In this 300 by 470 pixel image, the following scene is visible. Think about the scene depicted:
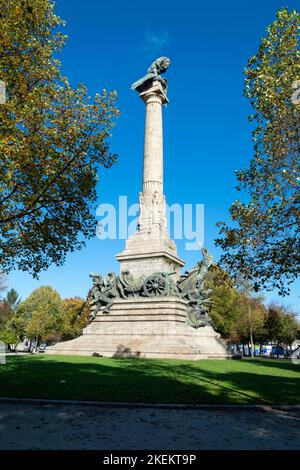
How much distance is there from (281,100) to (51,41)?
34.7 ft

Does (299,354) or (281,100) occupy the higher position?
(281,100)

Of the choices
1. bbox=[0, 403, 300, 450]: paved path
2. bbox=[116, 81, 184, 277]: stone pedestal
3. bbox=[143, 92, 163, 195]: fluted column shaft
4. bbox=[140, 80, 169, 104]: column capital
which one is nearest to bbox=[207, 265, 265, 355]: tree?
bbox=[116, 81, 184, 277]: stone pedestal

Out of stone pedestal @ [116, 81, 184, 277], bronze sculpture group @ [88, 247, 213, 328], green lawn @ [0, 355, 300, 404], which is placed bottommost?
green lawn @ [0, 355, 300, 404]

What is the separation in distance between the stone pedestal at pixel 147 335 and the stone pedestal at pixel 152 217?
12.5 ft

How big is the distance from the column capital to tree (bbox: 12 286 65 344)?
42014 millimetres

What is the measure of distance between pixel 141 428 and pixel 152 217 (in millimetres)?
25482

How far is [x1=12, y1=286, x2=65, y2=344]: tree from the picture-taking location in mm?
63688

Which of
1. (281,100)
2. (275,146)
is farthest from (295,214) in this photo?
(281,100)

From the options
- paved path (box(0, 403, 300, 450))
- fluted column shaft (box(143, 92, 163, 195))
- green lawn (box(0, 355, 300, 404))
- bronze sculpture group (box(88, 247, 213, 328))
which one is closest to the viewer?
paved path (box(0, 403, 300, 450))

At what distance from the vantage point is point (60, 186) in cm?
1619

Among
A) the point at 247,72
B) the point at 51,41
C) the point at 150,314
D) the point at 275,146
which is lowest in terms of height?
the point at 150,314

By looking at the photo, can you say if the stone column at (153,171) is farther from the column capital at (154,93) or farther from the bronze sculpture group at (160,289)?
the bronze sculpture group at (160,289)

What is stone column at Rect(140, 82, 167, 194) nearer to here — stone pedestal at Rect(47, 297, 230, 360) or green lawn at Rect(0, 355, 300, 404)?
stone pedestal at Rect(47, 297, 230, 360)
